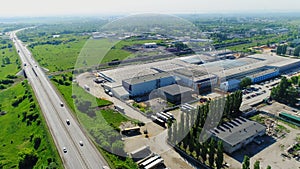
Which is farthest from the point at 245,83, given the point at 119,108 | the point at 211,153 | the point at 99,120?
the point at 99,120

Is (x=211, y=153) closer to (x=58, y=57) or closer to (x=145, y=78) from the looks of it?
(x=145, y=78)

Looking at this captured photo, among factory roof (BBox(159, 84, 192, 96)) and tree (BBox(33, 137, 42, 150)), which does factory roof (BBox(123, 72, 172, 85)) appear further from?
tree (BBox(33, 137, 42, 150))

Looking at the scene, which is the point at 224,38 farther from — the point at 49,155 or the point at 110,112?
the point at 49,155

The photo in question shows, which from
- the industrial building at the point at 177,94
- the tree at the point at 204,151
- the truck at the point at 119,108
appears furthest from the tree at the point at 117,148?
the industrial building at the point at 177,94

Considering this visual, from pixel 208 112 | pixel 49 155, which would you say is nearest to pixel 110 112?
pixel 49 155

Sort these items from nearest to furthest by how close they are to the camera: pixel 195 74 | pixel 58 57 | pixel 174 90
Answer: pixel 174 90
pixel 195 74
pixel 58 57

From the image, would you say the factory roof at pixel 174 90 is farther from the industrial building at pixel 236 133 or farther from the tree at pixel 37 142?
the tree at pixel 37 142
